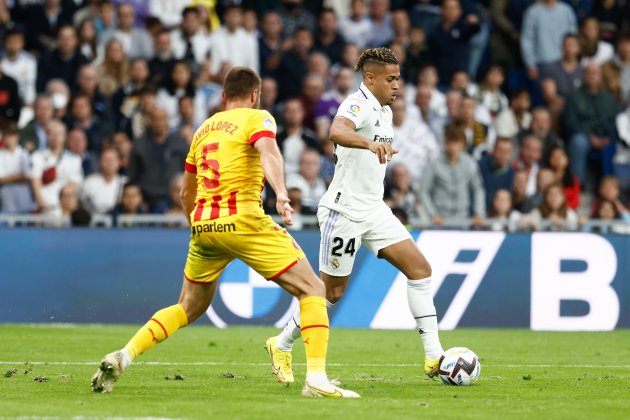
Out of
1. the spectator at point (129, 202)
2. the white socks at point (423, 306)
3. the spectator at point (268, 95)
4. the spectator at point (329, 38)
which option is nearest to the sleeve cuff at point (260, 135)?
the white socks at point (423, 306)

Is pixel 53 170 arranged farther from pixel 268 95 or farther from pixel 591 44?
pixel 591 44

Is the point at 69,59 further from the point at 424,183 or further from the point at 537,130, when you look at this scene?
the point at 537,130

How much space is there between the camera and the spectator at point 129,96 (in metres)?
20.5

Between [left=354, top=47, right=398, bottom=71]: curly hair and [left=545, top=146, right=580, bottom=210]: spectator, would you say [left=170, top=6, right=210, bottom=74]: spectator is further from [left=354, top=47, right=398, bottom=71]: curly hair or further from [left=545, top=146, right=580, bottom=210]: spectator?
[left=354, top=47, right=398, bottom=71]: curly hair

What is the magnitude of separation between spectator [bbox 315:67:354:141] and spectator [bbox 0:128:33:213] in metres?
4.56

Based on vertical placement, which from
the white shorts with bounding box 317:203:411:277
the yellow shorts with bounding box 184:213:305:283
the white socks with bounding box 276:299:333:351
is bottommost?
the white socks with bounding box 276:299:333:351

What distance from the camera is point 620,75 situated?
22.7 meters

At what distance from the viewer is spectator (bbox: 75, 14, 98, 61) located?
69.1 feet

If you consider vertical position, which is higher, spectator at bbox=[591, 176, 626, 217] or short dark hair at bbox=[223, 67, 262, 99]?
short dark hair at bbox=[223, 67, 262, 99]

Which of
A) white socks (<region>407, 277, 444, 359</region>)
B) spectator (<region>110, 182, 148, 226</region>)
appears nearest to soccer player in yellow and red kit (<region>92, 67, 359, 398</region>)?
white socks (<region>407, 277, 444, 359</region>)

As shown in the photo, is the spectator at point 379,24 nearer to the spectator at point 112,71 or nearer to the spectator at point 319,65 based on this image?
the spectator at point 319,65

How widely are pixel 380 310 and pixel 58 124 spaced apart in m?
5.57

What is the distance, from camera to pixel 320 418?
26.8 feet

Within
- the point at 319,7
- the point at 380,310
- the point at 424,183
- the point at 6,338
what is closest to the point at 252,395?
the point at 6,338
